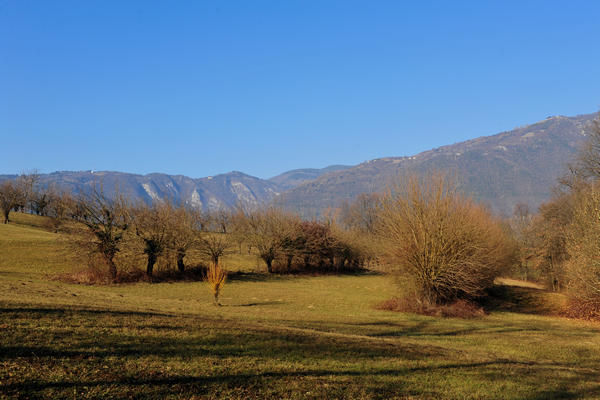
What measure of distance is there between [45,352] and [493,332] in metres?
19.6

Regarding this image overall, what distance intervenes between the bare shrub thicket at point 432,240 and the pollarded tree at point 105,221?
2267 cm

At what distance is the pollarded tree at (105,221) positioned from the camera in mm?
35281

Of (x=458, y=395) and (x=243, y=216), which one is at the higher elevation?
(x=243, y=216)

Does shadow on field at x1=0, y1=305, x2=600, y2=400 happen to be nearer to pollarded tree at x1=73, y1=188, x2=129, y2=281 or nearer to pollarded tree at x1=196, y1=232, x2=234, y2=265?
pollarded tree at x1=73, y1=188, x2=129, y2=281

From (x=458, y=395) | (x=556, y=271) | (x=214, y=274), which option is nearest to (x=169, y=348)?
(x=458, y=395)

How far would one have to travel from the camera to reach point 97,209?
122 ft

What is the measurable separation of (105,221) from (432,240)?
89.1ft

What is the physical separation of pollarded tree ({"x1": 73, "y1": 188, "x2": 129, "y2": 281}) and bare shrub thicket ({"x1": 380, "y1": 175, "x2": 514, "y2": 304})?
22670 millimetres

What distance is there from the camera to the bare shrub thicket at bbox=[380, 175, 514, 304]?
92.3 ft

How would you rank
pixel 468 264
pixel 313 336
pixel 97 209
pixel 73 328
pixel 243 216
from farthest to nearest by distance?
pixel 243 216 → pixel 97 209 → pixel 468 264 → pixel 313 336 → pixel 73 328

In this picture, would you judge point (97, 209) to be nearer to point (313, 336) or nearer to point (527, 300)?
point (313, 336)

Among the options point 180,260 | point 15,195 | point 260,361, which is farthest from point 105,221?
point 15,195

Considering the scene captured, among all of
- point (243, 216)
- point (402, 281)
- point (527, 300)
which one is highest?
point (243, 216)

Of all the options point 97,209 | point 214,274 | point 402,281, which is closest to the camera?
point 214,274
